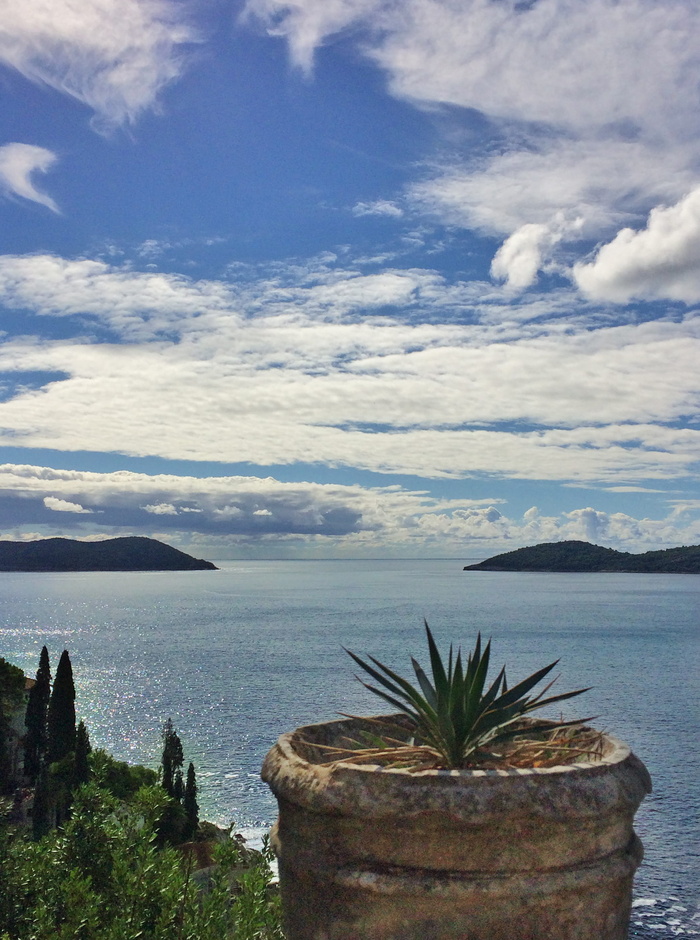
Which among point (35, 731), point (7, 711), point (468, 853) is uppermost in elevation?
point (468, 853)

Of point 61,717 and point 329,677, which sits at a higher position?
point 61,717

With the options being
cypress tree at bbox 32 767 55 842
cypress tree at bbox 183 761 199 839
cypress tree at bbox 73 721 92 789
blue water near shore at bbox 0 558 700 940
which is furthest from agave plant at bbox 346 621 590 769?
cypress tree at bbox 32 767 55 842

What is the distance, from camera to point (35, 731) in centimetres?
4972

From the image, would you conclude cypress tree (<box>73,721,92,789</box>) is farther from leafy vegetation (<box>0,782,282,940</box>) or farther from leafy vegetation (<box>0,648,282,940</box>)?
leafy vegetation (<box>0,782,282,940</box>)

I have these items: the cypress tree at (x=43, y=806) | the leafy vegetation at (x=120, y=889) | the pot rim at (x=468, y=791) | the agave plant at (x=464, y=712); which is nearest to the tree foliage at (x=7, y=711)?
the cypress tree at (x=43, y=806)

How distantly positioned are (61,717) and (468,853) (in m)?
51.8

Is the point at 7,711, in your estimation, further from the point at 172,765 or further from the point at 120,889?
the point at 120,889

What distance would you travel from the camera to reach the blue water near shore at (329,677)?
4428 cm

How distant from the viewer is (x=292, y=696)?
75438 mm

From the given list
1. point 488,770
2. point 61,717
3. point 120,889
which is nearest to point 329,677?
point 61,717

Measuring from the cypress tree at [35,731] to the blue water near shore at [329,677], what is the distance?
10795 millimetres

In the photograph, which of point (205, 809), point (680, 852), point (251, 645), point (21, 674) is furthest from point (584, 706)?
point (251, 645)

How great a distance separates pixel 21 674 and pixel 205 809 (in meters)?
14.5

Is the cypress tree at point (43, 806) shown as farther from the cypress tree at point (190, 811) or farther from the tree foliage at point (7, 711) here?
the cypress tree at point (190, 811)
